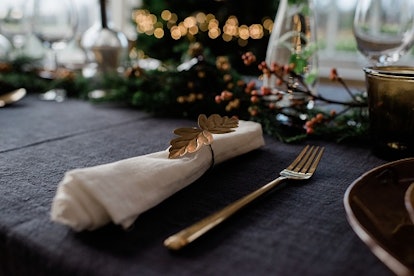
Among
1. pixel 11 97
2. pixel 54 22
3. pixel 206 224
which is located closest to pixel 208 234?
pixel 206 224

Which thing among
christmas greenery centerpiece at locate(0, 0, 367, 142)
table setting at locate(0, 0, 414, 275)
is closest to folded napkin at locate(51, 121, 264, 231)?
table setting at locate(0, 0, 414, 275)

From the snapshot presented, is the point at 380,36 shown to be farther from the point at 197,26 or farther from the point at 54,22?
the point at 197,26

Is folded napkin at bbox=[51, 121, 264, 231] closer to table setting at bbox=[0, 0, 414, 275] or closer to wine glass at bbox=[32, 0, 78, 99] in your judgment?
table setting at bbox=[0, 0, 414, 275]

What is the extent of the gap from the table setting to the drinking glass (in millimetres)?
193

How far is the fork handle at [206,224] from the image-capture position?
0.33 m

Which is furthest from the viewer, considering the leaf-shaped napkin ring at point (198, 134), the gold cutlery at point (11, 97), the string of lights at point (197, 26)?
the string of lights at point (197, 26)

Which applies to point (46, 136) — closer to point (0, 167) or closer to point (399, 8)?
point (0, 167)

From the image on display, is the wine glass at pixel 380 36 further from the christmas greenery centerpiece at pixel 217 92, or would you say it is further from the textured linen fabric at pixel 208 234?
the textured linen fabric at pixel 208 234

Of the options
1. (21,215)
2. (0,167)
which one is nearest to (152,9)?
(0,167)

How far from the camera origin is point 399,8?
2.84 feet

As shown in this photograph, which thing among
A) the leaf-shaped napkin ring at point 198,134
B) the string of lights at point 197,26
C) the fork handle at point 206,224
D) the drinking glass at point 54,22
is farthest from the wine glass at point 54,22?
the string of lights at point 197,26

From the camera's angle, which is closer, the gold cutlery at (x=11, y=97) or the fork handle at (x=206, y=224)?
the fork handle at (x=206, y=224)

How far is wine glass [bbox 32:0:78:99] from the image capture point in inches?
42.0

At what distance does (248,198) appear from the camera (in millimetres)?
417
